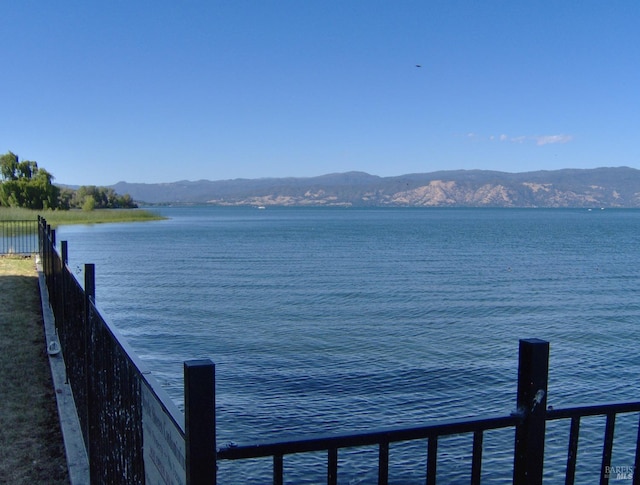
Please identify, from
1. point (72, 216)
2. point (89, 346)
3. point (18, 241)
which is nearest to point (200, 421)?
point (89, 346)

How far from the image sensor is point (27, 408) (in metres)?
7.12

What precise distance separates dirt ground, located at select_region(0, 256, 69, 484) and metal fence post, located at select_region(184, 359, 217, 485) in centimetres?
395

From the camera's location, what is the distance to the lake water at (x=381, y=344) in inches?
414

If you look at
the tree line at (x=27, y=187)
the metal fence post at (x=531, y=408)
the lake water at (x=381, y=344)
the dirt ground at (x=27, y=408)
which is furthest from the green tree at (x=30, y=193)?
the metal fence post at (x=531, y=408)

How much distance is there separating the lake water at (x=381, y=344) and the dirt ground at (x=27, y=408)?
7.09ft

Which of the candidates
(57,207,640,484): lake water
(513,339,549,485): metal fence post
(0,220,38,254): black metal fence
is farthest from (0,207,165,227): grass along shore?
(513,339,549,485): metal fence post

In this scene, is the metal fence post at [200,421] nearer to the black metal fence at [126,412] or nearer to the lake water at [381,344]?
the black metal fence at [126,412]

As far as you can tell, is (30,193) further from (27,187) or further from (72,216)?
(72,216)

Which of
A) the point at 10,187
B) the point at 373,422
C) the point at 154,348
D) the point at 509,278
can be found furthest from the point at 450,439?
the point at 10,187

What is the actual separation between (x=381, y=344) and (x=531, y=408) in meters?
14.5

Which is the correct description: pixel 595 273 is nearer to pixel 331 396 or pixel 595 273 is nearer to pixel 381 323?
pixel 381 323

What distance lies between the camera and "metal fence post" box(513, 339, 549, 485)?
241cm

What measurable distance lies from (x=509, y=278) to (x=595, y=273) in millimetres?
6430

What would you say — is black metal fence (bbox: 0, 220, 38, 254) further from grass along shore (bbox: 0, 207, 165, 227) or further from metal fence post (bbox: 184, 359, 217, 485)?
metal fence post (bbox: 184, 359, 217, 485)
